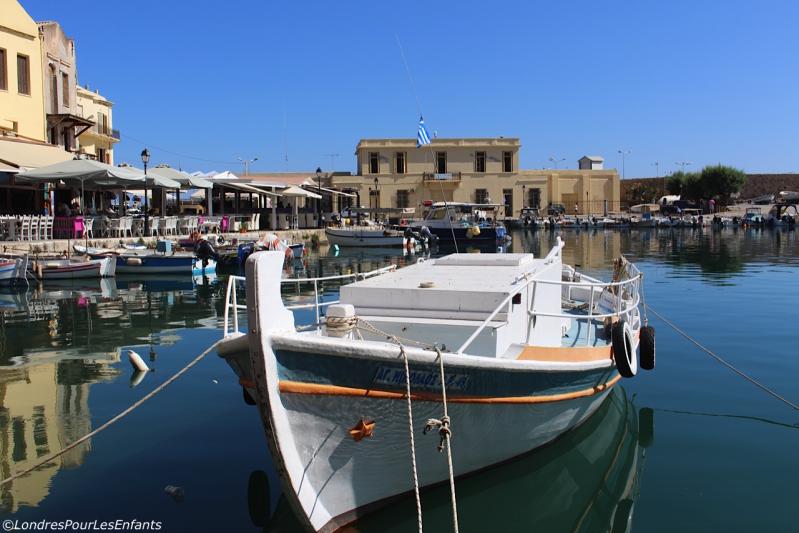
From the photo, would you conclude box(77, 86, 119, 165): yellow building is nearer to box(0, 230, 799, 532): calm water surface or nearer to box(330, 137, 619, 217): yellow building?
box(330, 137, 619, 217): yellow building

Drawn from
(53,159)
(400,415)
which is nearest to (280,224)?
(53,159)

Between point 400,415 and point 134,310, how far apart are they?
1346 cm

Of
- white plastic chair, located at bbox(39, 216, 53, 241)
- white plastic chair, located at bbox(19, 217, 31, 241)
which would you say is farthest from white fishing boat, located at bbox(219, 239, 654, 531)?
white plastic chair, located at bbox(39, 216, 53, 241)

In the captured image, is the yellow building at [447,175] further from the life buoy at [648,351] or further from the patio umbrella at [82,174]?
the life buoy at [648,351]

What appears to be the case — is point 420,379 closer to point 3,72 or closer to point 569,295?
point 569,295

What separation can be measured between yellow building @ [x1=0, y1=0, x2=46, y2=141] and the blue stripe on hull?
29.6 metres

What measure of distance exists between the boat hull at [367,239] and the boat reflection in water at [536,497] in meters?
35.6

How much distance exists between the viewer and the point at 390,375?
5410 millimetres

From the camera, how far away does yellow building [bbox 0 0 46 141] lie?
99.8 feet

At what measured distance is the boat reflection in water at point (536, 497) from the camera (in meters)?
6.03

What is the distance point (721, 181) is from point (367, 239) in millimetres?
60090

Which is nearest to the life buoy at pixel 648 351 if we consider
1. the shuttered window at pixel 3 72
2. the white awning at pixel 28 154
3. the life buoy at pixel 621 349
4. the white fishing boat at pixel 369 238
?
the life buoy at pixel 621 349

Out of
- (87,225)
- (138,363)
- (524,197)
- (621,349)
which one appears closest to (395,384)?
(621,349)

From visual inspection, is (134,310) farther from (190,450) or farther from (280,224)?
(280,224)
